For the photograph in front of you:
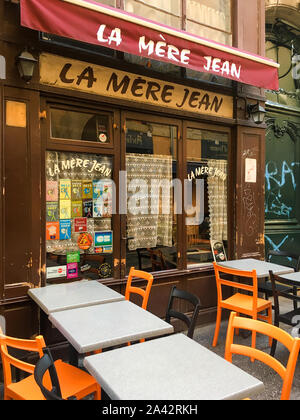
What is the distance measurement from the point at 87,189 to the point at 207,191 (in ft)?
6.63

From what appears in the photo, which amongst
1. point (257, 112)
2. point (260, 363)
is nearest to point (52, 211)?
point (260, 363)

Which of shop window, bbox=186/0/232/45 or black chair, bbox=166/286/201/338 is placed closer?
black chair, bbox=166/286/201/338

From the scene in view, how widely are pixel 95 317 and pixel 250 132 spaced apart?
161 inches

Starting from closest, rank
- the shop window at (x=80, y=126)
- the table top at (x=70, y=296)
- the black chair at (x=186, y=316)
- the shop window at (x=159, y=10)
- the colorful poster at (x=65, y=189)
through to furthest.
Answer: the black chair at (x=186, y=316)
the table top at (x=70, y=296)
the shop window at (x=80, y=126)
the colorful poster at (x=65, y=189)
the shop window at (x=159, y=10)

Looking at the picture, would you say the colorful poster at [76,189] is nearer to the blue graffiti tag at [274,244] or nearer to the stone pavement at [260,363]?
the stone pavement at [260,363]

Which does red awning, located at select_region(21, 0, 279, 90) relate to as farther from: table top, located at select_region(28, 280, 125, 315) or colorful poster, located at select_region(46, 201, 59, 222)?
table top, located at select_region(28, 280, 125, 315)

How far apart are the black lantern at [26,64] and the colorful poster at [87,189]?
4.44 feet

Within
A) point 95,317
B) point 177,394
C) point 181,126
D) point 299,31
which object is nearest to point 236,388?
point 177,394

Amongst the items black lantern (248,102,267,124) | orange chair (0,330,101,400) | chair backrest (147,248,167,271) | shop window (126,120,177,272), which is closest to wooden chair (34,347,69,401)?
orange chair (0,330,101,400)

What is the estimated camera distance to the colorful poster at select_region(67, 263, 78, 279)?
157 inches

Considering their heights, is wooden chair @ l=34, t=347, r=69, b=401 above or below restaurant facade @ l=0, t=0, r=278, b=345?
below

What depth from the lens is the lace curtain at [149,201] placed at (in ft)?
14.8

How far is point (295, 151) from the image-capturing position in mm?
7430

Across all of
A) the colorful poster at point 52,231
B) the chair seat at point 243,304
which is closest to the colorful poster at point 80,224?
the colorful poster at point 52,231
